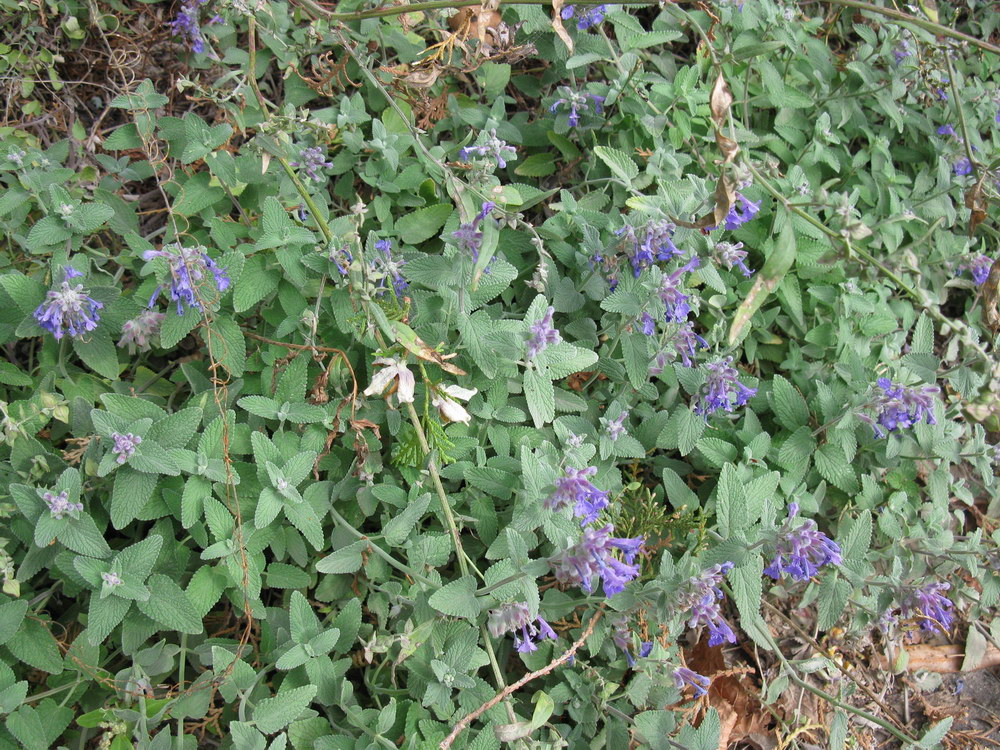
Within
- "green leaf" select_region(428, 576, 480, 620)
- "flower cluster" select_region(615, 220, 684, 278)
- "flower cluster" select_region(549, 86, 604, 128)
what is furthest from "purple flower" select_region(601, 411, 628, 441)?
"flower cluster" select_region(549, 86, 604, 128)

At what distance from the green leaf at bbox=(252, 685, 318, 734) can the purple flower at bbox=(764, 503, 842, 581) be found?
1.66 meters

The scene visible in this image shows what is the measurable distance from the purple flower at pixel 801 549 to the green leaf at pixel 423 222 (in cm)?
185

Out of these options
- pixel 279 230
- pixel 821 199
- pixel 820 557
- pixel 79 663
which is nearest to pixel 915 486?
pixel 820 557

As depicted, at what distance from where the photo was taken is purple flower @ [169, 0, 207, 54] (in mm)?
3377

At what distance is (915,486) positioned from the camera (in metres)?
3.61

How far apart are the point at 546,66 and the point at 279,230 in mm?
1917

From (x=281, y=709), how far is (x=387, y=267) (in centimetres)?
156

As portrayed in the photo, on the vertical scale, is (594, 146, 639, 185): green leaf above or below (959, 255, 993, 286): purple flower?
above

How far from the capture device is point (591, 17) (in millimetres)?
3543

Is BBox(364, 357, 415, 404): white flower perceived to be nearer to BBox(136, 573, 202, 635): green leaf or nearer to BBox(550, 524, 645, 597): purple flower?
BBox(550, 524, 645, 597): purple flower

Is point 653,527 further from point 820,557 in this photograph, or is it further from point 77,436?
point 77,436

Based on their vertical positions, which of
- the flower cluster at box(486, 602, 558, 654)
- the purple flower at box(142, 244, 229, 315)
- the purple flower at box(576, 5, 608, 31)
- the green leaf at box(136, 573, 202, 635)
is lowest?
the flower cluster at box(486, 602, 558, 654)

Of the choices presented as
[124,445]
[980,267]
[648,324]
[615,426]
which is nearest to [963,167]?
[980,267]

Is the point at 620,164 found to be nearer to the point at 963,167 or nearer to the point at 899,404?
the point at 899,404
